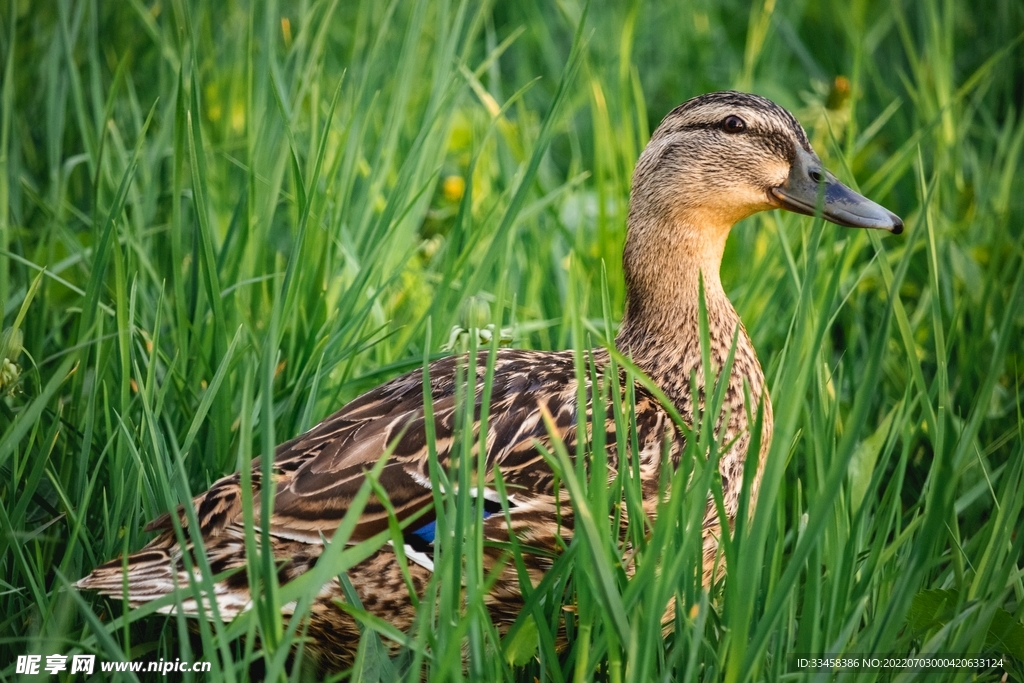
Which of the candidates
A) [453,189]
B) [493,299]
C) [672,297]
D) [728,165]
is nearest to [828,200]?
[728,165]

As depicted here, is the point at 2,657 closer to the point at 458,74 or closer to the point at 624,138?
the point at 458,74

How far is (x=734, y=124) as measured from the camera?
2.79m

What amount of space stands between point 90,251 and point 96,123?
87 centimetres

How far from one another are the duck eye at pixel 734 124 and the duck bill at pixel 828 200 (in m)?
0.16

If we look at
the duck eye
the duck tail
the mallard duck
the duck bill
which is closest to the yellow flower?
the mallard duck

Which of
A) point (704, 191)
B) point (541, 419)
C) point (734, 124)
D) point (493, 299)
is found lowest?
point (541, 419)

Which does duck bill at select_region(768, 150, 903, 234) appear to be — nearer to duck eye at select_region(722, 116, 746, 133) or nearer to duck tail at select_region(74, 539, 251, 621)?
duck eye at select_region(722, 116, 746, 133)

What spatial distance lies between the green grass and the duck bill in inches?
2.7

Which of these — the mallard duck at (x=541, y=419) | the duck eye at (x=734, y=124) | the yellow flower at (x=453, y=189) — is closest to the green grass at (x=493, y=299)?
the yellow flower at (x=453, y=189)

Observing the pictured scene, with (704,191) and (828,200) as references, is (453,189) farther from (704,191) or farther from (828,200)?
(828,200)

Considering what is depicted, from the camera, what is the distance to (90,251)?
3004 mm

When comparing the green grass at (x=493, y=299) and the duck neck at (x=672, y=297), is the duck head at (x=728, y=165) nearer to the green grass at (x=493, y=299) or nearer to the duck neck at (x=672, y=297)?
the duck neck at (x=672, y=297)

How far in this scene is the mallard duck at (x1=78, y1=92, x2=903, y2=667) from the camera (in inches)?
85.3

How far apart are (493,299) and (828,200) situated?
912mm
